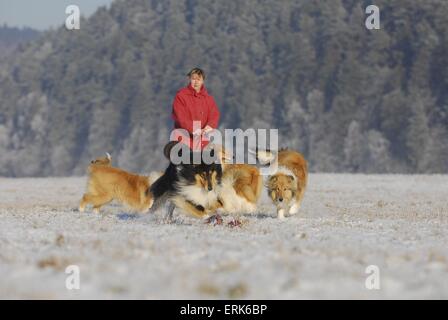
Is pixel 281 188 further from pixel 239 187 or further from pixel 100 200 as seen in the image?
pixel 100 200

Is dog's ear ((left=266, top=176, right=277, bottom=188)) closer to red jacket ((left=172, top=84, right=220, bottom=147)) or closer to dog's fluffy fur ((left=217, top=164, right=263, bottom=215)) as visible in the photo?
dog's fluffy fur ((left=217, top=164, right=263, bottom=215))

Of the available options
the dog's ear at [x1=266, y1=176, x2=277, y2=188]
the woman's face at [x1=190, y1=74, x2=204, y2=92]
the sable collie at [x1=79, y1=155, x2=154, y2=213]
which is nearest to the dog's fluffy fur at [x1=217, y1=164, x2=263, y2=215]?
the dog's ear at [x1=266, y1=176, x2=277, y2=188]

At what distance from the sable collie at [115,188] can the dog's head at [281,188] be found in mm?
2463

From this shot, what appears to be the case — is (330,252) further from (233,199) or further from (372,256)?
(233,199)

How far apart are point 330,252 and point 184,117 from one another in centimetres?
453

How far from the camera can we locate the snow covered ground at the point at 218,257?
6539 mm

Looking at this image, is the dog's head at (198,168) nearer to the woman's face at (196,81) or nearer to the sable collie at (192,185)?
the sable collie at (192,185)

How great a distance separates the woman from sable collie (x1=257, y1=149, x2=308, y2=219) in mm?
2432

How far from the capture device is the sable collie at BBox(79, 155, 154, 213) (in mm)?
15570

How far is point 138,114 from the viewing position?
302 ft

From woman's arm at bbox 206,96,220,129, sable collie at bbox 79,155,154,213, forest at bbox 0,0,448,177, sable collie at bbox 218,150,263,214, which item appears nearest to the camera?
woman's arm at bbox 206,96,220,129

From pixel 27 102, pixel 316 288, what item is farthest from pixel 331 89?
pixel 316 288

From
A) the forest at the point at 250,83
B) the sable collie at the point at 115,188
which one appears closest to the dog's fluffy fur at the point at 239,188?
the sable collie at the point at 115,188

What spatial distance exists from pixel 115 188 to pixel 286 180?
136 inches
